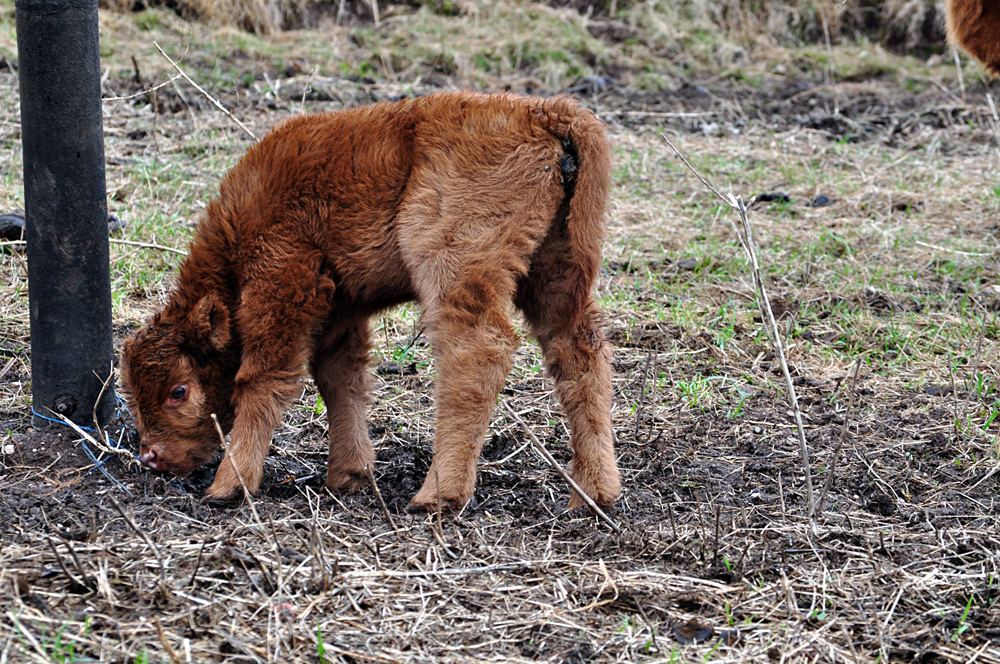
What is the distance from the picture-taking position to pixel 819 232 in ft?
26.2

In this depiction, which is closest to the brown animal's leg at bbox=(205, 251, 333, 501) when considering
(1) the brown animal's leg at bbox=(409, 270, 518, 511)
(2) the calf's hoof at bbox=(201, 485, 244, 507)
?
(2) the calf's hoof at bbox=(201, 485, 244, 507)

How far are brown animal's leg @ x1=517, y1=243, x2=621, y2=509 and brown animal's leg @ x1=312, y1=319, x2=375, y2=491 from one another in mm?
830

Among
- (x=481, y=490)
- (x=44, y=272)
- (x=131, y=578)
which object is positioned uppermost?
(x=44, y=272)

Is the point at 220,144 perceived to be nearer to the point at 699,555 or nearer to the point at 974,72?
the point at 699,555

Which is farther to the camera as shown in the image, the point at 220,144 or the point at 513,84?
the point at 513,84

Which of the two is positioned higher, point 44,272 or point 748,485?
point 44,272

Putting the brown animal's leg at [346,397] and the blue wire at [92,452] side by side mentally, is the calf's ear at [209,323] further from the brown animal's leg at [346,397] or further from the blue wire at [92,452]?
the blue wire at [92,452]

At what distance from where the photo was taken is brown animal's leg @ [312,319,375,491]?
14.0 ft

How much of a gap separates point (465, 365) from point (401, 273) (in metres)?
0.49

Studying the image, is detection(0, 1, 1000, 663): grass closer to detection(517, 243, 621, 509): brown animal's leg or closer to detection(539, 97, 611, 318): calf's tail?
detection(517, 243, 621, 509): brown animal's leg

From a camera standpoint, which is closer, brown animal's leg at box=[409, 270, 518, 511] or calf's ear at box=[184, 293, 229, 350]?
brown animal's leg at box=[409, 270, 518, 511]

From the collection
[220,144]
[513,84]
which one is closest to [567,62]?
[513,84]

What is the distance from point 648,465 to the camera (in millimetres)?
4512

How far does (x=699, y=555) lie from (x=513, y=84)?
30.0 feet
